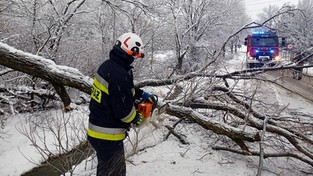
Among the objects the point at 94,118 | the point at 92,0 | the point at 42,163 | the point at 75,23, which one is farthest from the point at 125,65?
the point at 92,0

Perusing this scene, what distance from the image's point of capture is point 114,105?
2.65 meters

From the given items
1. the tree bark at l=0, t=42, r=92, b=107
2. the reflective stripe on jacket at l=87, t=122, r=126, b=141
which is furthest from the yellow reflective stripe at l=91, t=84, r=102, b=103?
the tree bark at l=0, t=42, r=92, b=107

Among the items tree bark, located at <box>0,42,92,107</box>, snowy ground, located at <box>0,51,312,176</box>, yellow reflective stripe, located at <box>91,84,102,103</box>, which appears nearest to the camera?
yellow reflective stripe, located at <box>91,84,102,103</box>

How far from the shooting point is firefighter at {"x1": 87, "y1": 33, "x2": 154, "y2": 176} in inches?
104

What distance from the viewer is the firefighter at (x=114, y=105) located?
2.63 m

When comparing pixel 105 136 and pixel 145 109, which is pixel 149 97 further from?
pixel 105 136

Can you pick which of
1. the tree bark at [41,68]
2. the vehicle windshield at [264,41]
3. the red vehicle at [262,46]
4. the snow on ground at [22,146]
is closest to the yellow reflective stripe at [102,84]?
the tree bark at [41,68]

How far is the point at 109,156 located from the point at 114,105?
659 mm

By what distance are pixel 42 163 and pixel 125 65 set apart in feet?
12.0

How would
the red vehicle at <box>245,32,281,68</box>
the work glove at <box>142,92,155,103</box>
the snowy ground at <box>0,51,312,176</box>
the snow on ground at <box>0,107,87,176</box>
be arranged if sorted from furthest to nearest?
the red vehicle at <box>245,32,281,68</box>, the snow on ground at <box>0,107,87,176</box>, the snowy ground at <box>0,51,312,176</box>, the work glove at <box>142,92,155,103</box>

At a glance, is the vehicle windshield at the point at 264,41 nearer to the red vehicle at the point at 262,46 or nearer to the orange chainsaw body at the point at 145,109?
the red vehicle at the point at 262,46

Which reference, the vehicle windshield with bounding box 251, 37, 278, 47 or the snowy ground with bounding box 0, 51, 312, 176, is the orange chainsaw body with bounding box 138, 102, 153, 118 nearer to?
the snowy ground with bounding box 0, 51, 312, 176

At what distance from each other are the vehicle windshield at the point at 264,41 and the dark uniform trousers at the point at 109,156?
44.8 feet

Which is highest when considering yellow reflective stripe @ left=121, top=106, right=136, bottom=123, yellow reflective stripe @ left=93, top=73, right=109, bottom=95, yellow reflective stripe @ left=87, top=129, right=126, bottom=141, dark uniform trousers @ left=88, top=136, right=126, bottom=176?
yellow reflective stripe @ left=93, top=73, right=109, bottom=95
